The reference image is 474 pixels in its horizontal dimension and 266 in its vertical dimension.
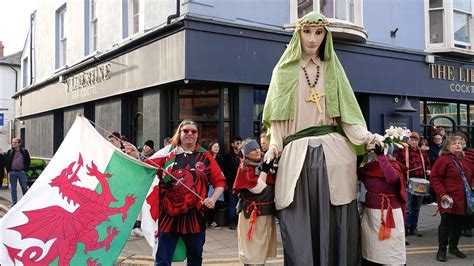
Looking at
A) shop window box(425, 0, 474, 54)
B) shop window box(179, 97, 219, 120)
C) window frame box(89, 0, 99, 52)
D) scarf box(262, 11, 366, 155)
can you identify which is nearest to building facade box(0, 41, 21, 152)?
window frame box(89, 0, 99, 52)

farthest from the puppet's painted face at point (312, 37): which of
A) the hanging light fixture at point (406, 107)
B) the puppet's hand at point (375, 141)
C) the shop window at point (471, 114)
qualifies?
the shop window at point (471, 114)

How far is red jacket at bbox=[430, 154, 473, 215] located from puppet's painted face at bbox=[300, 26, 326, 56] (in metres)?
3.51

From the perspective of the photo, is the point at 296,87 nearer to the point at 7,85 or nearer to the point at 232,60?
the point at 232,60

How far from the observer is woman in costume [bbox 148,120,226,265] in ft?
12.4

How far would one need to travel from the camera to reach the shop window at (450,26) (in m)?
11.4

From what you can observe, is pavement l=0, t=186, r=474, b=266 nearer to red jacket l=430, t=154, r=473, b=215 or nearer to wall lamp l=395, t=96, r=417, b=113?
red jacket l=430, t=154, r=473, b=215

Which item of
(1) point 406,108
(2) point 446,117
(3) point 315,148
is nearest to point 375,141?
(3) point 315,148

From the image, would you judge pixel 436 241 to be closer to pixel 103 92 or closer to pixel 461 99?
pixel 461 99

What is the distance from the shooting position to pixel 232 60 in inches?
337

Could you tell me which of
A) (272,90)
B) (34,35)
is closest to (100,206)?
(272,90)

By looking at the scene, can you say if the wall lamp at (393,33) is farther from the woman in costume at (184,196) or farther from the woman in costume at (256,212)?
the woman in costume at (256,212)

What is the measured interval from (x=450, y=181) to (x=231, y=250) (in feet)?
10.6

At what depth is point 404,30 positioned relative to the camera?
11.0 metres

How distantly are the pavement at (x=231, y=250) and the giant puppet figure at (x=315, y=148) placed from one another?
175 cm
